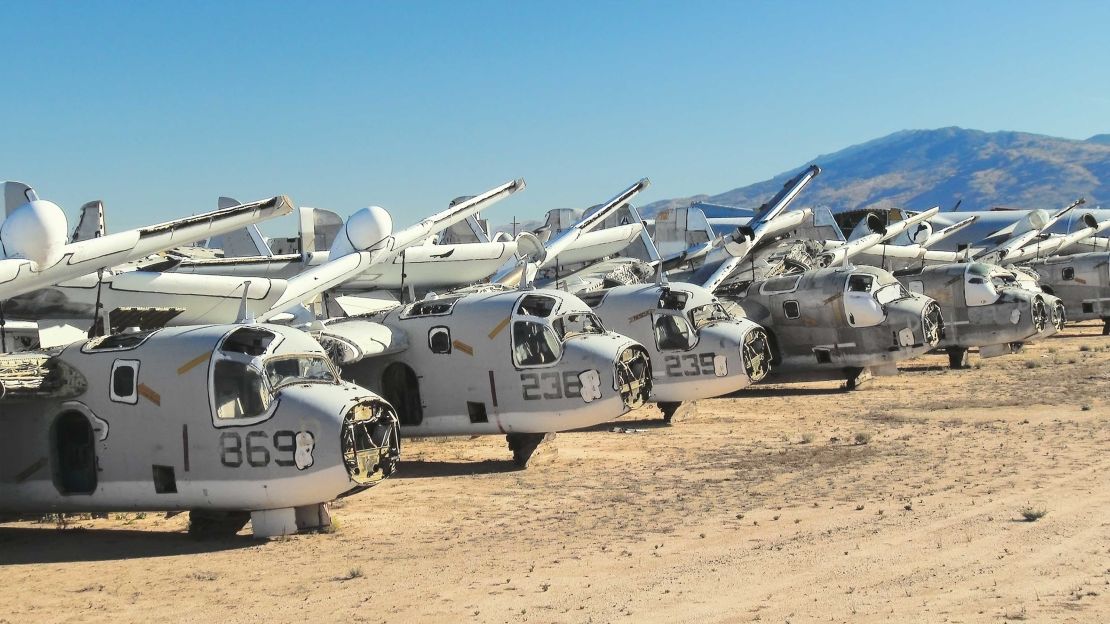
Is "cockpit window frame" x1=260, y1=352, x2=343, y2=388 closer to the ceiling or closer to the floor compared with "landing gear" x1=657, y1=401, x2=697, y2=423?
closer to the ceiling

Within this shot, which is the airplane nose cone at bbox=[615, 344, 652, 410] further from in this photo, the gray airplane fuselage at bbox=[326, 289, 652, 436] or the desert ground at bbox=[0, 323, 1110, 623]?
the desert ground at bbox=[0, 323, 1110, 623]

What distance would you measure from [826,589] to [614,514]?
4.67m

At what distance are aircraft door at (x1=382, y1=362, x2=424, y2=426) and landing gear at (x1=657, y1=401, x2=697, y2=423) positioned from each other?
20.4 ft

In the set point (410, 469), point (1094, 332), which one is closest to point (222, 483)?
point (410, 469)

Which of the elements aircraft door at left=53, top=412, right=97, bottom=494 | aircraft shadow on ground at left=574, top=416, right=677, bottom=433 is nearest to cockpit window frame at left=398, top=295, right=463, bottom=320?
aircraft shadow on ground at left=574, top=416, right=677, bottom=433

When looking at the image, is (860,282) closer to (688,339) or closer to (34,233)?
(688,339)

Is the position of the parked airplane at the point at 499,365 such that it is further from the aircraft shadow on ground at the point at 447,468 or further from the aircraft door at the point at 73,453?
the aircraft door at the point at 73,453

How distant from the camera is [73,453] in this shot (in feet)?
47.9

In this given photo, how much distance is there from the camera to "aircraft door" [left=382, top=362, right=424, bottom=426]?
1947 centimetres

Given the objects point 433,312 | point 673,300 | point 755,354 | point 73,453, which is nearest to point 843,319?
point 755,354

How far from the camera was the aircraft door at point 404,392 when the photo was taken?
19.5m

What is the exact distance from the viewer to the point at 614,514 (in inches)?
569

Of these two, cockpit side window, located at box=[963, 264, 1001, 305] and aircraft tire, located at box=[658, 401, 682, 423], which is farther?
cockpit side window, located at box=[963, 264, 1001, 305]

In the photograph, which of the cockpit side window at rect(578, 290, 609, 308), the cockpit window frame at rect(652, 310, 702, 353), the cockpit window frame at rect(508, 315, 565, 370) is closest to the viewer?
the cockpit window frame at rect(508, 315, 565, 370)
